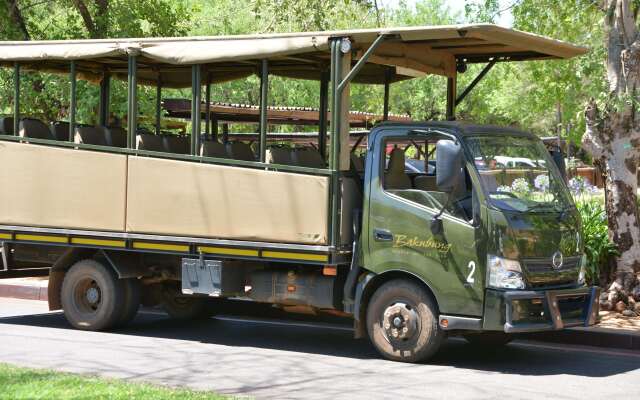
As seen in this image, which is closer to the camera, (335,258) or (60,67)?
(335,258)

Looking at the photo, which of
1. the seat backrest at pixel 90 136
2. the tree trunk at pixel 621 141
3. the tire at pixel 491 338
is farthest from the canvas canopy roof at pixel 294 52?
the tire at pixel 491 338

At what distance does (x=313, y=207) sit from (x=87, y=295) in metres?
3.41

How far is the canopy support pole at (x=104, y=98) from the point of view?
43.9 ft

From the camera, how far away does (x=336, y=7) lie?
64.0 ft

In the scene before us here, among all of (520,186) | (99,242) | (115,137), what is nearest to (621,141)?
(520,186)

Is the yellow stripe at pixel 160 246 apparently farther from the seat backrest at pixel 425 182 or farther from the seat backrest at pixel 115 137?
the seat backrest at pixel 425 182

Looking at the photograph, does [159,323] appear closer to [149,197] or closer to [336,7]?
[149,197]

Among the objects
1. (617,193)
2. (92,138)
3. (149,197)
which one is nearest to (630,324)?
Result: (617,193)

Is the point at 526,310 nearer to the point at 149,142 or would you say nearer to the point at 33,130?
the point at 149,142

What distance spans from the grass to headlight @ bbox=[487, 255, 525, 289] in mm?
3018

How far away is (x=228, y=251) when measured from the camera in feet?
36.1

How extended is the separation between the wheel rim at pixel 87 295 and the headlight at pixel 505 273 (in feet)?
16.1

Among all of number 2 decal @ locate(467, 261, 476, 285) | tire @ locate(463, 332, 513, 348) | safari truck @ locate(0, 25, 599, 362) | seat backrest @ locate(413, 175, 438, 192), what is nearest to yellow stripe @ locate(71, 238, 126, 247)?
safari truck @ locate(0, 25, 599, 362)

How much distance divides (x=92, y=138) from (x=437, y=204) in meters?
4.49
